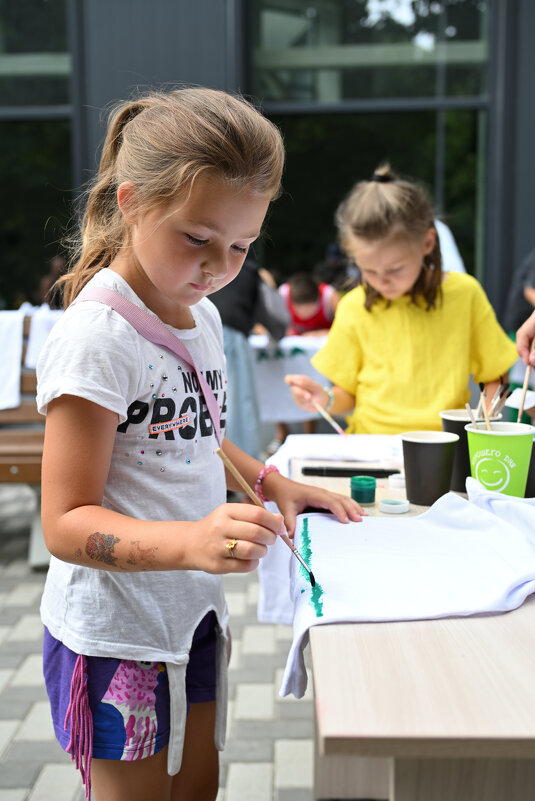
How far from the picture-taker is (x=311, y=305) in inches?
211

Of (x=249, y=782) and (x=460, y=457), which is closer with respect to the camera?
(x=460, y=457)

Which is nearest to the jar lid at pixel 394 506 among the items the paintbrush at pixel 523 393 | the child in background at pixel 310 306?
the paintbrush at pixel 523 393

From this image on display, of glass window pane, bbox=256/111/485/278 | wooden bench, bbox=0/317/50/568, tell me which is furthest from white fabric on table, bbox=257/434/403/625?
glass window pane, bbox=256/111/485/278

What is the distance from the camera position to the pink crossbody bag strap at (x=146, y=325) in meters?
1.08

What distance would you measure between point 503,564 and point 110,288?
67 cm

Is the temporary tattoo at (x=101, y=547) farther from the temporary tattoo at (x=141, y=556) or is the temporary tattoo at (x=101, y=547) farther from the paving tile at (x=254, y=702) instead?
the paving tile at (x=254, y=702)

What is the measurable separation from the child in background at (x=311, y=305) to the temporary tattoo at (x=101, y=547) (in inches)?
174

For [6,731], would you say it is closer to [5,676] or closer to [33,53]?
[5,676]

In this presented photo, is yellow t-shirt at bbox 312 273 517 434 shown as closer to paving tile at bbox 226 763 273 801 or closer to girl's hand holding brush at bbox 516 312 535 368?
girl's hand holding brush at bbox 516 312 535 368

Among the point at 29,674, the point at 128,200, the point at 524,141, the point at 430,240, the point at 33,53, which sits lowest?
the point at 29,674

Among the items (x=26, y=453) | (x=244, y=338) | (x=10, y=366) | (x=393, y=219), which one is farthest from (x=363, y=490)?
(x=244, y=338)

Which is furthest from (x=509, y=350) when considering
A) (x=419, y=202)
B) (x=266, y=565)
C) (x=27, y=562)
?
(x=27, y=562)

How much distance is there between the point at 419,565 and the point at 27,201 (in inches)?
381

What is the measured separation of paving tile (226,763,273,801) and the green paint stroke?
102cm
